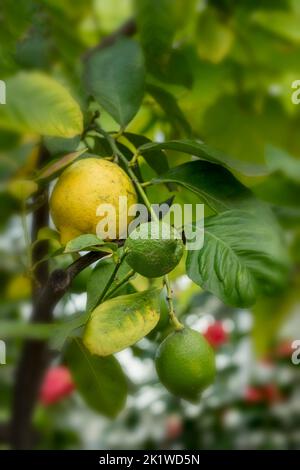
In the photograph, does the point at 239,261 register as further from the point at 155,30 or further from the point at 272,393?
the point at 272,393

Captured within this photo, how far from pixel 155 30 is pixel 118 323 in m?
0.41

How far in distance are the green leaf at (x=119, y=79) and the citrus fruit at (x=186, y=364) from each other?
0.64 ft

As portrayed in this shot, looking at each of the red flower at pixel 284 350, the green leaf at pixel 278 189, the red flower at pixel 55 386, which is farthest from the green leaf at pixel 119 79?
the red flower at pixel 284 350

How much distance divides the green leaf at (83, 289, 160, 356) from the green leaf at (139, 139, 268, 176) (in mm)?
116

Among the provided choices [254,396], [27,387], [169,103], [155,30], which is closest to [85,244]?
[169,103]

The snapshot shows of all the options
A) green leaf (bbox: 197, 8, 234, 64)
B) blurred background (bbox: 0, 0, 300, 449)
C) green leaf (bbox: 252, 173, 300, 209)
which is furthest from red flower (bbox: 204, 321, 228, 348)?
green leaf (bbox: 197, 8, 234, 64)

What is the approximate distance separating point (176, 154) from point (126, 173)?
14 cm

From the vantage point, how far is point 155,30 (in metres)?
0.78

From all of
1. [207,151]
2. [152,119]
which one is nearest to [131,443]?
[152,119]

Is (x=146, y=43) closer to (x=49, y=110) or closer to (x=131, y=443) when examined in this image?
(x=49, y=110)

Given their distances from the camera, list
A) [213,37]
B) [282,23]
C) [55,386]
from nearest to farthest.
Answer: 1. [213,37]
2. [282,23]
3. [55,386]

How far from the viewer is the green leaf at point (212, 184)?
543 millimetres

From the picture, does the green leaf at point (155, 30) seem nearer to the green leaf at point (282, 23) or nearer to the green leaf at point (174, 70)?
the green leaf at point (174, 70)

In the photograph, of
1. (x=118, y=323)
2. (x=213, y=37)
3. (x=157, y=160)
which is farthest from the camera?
(x=213, y=37)
